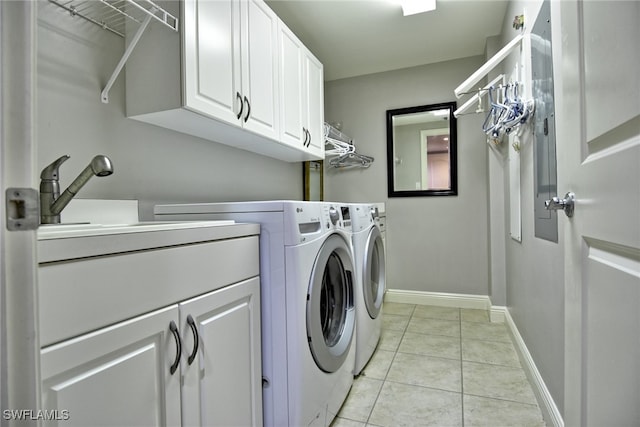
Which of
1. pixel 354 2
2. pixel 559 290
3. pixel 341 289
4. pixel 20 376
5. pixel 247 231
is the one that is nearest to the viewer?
pixel 20 376

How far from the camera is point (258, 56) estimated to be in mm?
1774

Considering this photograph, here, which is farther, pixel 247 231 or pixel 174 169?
pixel 174 169

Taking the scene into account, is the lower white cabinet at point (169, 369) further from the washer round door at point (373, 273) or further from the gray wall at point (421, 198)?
the gray wall at point (421, 198)

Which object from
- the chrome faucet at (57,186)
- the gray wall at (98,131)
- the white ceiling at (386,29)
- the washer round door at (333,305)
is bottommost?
the washer round door at (333,305)

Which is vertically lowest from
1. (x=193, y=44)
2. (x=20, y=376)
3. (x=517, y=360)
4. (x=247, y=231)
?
(x=517, y=360)

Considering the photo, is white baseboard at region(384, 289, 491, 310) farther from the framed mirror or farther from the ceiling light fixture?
the ceiling light fixture

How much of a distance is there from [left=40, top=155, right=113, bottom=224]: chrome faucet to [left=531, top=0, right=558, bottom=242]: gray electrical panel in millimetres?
1574

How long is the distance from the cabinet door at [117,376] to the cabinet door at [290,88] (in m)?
1.46

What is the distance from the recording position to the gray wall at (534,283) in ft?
4.30

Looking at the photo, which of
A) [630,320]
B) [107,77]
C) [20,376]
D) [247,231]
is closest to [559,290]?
[630,320]

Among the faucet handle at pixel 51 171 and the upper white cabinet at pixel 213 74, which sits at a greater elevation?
the upper white cabinet at pixel 213 74

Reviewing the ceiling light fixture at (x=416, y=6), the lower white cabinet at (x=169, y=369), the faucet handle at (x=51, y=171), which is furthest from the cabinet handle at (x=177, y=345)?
the ceiling light fixture at (x=416, y=6)

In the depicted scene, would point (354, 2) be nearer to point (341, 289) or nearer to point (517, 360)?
point (341, 289)

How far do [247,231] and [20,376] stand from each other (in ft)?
2.48
